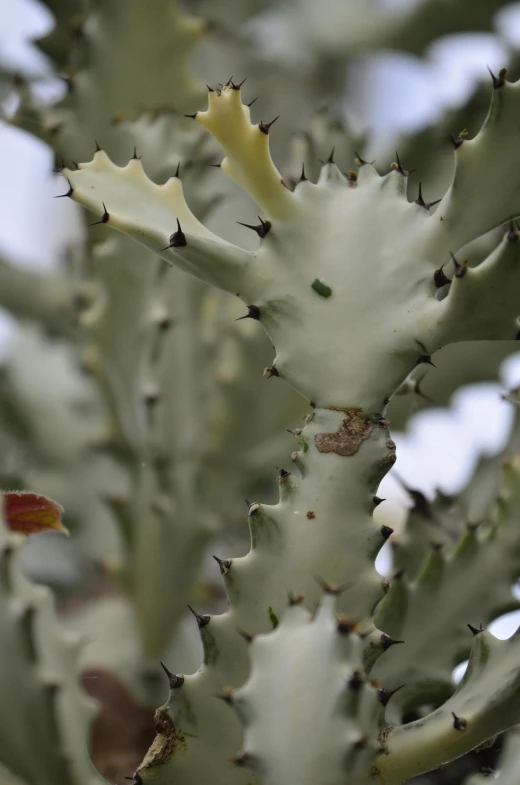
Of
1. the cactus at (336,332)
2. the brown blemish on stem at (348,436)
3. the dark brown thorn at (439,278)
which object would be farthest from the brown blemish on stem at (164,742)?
the dark brown thorn at (439,278)

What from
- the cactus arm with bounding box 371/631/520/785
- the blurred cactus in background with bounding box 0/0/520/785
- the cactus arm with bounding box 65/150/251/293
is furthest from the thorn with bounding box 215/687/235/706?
the cactus arm with bounding box 65/150/251/293

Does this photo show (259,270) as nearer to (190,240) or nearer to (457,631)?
(190,240)

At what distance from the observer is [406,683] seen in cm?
74

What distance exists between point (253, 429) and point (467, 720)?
0.59 m

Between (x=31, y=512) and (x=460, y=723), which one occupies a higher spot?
(x=31, y=512)

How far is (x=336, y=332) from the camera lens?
1.99 ft

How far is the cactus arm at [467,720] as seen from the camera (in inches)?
23.0

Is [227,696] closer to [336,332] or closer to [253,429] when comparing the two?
[336,332]

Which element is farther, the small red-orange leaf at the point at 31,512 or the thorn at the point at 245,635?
the small red-orange leaf at the point at 31,512

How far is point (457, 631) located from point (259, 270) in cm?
35

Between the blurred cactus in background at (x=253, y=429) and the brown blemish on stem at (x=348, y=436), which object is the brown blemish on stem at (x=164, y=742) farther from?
the brown blemish on stem at (x=348, y=436)

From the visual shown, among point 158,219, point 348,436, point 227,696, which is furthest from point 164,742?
point 158,219

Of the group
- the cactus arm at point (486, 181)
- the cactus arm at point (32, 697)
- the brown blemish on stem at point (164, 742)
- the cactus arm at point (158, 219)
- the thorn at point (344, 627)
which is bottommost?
the thorn at point (344, 627)

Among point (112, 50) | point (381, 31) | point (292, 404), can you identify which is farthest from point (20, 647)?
point (381, 31)
